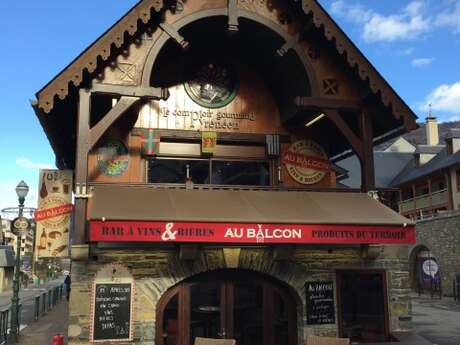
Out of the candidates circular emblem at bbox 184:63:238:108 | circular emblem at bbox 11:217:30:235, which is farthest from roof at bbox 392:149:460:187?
circular emblem at bbox 11:217:30:235

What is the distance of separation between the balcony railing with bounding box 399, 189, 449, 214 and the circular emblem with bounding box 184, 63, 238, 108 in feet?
91.4

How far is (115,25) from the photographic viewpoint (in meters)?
8.27

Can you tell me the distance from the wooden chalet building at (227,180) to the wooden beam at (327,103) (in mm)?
34

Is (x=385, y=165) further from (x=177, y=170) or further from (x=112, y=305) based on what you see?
(x=112, y=305)

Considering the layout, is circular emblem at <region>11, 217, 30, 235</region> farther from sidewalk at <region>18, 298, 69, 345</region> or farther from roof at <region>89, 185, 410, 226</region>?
roof at <region>89, 185, 410, 226</region>

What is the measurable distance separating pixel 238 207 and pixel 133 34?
349 centimetres

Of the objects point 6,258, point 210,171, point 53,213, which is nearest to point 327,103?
point 210,171

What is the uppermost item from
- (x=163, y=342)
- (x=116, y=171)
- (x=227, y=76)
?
(x=227, y=76)

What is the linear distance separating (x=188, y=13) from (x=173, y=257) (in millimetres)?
4357

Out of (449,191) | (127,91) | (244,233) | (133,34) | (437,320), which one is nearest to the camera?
(244,233)

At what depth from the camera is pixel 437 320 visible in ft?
63.7

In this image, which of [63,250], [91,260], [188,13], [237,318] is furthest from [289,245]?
[188,13]

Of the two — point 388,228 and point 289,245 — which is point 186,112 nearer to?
point 289,245

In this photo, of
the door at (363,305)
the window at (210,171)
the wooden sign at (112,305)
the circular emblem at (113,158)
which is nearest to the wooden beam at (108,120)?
the circular emblem at (113,158)
